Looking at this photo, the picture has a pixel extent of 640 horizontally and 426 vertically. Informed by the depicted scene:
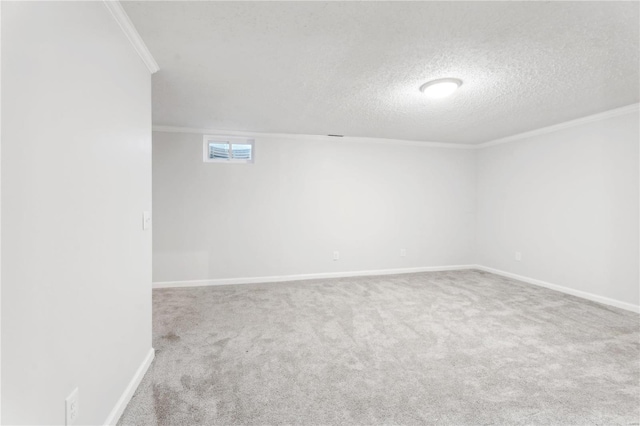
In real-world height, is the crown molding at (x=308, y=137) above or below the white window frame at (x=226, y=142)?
above

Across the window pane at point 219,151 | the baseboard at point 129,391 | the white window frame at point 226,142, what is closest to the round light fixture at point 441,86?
the white window frame at point 226,142

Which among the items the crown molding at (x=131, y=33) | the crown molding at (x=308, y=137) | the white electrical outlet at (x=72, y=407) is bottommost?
the white electrical outlet at (x=72, y=407)

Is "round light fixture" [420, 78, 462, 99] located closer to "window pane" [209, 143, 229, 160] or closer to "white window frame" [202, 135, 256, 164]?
"white window frame" [202, 135, 256, 164]

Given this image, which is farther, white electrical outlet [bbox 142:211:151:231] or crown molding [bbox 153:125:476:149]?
crown molding [bbox 153:125:476:149]

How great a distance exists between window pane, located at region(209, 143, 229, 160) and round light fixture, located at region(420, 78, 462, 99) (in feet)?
9.45

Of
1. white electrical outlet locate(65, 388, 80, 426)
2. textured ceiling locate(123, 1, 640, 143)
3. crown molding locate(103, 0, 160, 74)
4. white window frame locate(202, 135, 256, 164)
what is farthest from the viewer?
white window frame locate(202, 135, 256, 164)

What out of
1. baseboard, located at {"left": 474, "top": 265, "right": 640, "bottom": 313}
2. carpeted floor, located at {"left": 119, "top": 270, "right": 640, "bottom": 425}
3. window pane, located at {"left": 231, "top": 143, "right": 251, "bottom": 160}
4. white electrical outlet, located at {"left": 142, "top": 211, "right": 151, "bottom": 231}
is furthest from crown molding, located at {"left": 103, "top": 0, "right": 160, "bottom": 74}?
baseboard, located at {"left": 474, "top": 265, "right": 640, "bottom": 313}

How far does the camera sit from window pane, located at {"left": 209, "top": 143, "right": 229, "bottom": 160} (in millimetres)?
→ 4233

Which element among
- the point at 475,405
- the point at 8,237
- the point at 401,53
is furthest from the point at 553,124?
the point at 8,237

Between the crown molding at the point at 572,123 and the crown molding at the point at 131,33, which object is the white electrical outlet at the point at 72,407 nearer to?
the crown molding at the point at 131,33

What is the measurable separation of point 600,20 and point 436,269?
13.3 feet

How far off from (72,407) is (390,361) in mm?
1850

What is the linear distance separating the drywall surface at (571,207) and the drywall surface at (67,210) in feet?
15.9

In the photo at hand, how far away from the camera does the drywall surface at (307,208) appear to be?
13.4 feet
